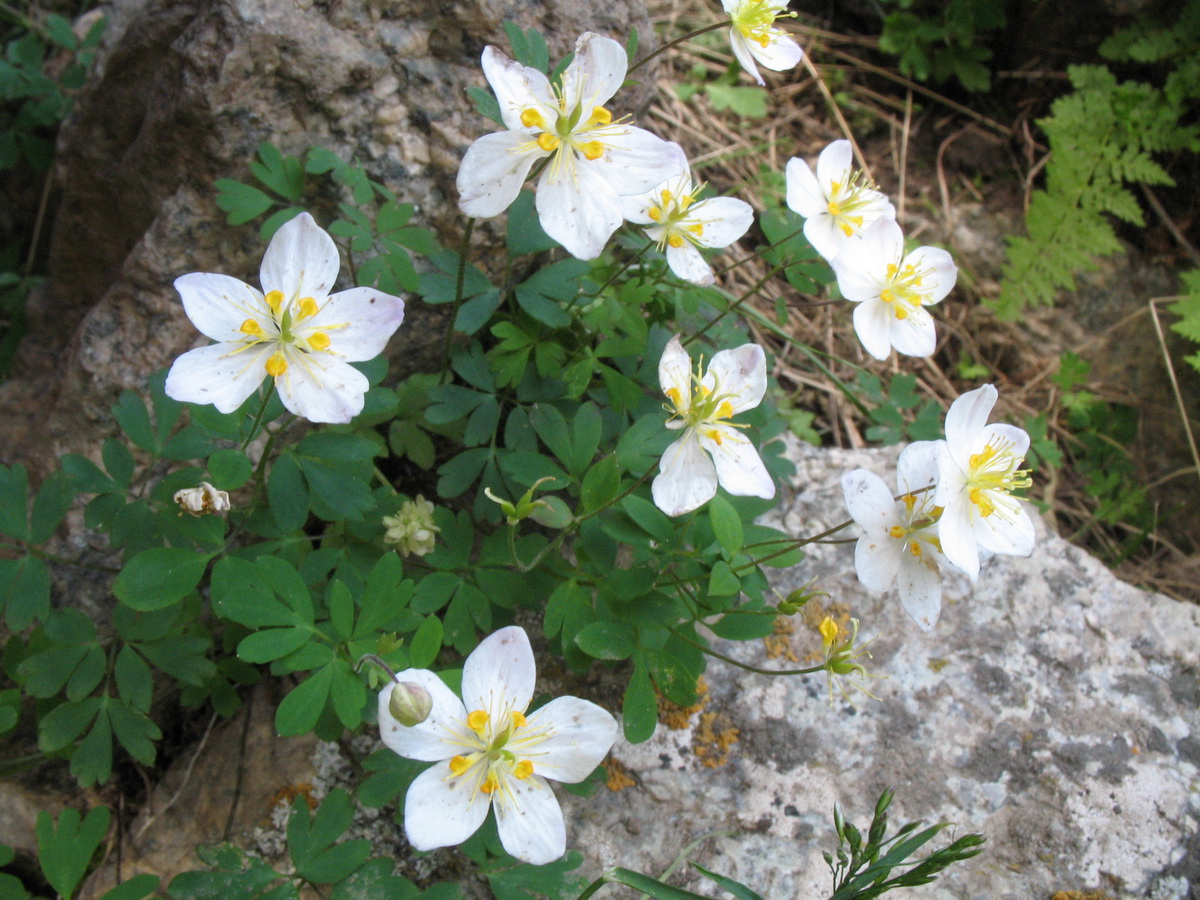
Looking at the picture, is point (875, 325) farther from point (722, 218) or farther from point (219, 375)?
point (219, 375)

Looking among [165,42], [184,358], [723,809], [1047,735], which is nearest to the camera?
[184,358]

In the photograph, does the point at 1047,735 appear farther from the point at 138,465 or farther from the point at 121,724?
the point at 138,465

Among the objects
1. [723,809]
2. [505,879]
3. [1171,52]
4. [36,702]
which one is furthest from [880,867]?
[1171,52]

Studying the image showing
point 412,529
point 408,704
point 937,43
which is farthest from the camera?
point 937,43

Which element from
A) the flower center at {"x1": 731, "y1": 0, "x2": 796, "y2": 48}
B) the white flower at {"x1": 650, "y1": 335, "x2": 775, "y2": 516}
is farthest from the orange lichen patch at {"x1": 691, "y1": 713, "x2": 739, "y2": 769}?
the flower center at {"x1": 731, "y1": 0, "x2": 796, "y2": 48}

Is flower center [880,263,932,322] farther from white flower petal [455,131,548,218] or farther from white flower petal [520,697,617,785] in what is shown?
white flower petal [520,697,617,785]

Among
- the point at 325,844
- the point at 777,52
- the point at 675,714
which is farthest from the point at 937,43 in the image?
the point at 325,844

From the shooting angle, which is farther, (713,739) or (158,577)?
(713,739)

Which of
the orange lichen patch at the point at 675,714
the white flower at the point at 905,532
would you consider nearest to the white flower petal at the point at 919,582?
the white flower at the point at 905,532
